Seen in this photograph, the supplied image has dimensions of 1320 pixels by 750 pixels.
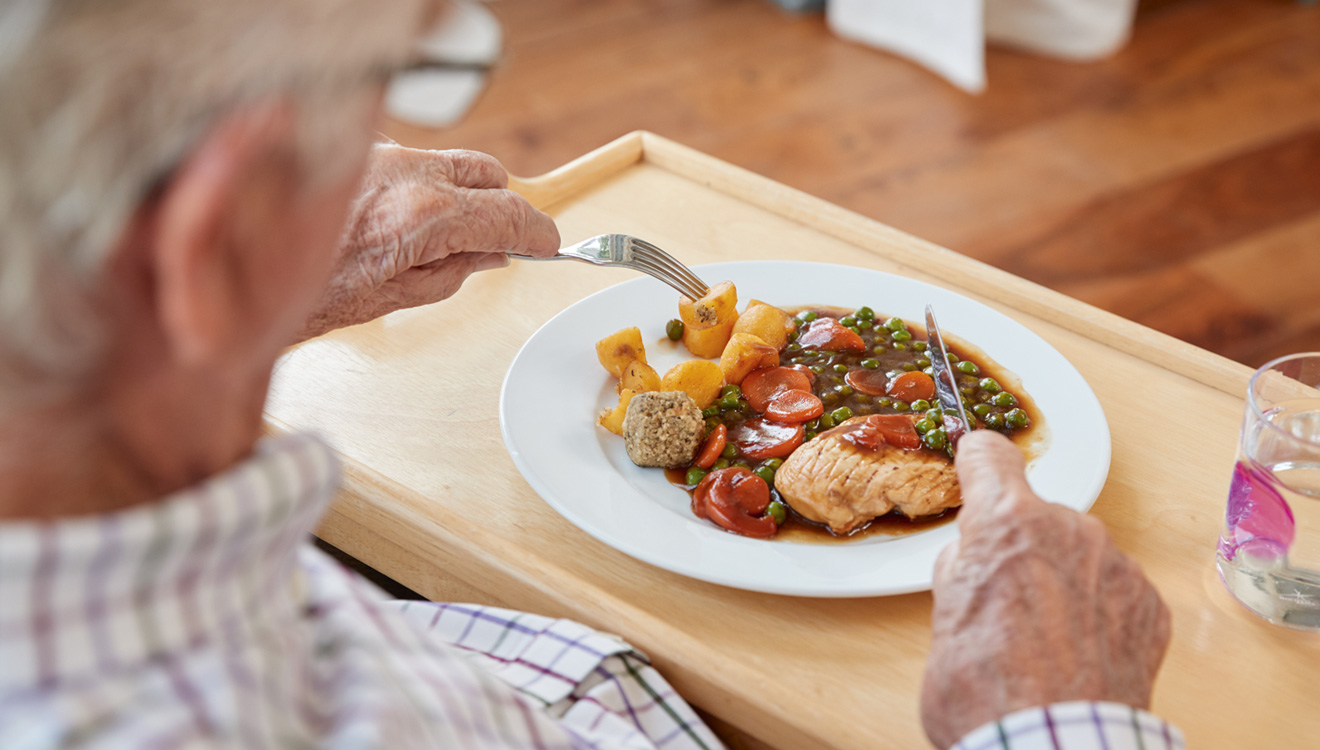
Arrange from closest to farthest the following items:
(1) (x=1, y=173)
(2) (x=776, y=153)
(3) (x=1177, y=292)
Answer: (1) (x=1, y=173) < (3) (x=1177, y=292) < (2) (x=776, y=153)

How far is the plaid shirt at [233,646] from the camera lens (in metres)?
0.51

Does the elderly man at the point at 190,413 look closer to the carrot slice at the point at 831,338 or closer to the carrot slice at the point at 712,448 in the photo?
the carrot slice at the point at 712,448

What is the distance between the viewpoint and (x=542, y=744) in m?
0.76

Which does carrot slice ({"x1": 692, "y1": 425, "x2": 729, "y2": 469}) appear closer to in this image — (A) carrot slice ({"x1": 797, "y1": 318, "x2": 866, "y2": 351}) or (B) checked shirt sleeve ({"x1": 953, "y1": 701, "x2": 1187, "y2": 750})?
(A) carrot slice ({"x1": 797, "y1": 318, "x2": 866, "y2": 351})

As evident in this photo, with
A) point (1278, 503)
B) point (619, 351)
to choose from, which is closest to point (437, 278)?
point (619, 351)

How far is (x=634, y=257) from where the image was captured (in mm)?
1281

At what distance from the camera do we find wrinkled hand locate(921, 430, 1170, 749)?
0.75m

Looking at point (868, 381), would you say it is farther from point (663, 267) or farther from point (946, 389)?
point (663, 267)

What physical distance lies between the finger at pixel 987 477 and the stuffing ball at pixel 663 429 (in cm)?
29

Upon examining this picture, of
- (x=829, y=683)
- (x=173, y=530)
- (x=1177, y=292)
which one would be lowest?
(x=1177, y=292)

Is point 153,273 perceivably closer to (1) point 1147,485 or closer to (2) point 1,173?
(2) point 1,173

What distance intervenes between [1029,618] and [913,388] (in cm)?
44

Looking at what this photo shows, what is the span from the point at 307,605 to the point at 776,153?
269 centimetres

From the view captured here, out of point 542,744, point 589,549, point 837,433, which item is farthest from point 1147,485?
point 542,744
